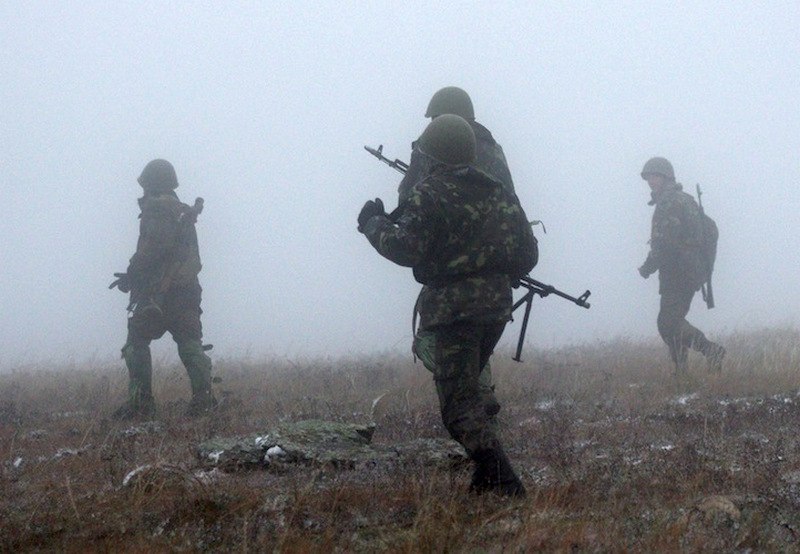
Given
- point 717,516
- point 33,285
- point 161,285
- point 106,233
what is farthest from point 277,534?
point 106,233

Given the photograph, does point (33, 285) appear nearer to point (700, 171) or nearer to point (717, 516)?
point (717, 516)

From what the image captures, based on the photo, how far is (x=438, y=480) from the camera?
5008 mm

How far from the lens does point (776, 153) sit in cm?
9169

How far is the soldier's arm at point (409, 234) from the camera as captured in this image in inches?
194

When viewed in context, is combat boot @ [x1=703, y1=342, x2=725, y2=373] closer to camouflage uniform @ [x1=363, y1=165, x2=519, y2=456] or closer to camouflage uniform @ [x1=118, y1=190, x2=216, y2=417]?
camouflage uniform @ [x1=118, y1=190, x2=216, y2=417]

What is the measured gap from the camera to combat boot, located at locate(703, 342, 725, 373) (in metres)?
9.91

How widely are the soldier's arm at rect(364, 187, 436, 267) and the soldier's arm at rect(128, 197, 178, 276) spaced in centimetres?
→ 494

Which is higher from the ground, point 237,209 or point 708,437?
point 237,209

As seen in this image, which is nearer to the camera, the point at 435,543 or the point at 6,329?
the point at 435,543

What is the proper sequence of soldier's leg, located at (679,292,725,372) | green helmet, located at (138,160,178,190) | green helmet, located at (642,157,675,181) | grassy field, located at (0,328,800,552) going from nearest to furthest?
1. grassy field, located at (0,328,800,552)
2. green helmet, located at (138,160,178,190)
3. soldier's leg, located at (679,292,725,372)
4. green helmet, located at (642,157,675,181)

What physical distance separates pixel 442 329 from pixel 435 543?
1.50 m

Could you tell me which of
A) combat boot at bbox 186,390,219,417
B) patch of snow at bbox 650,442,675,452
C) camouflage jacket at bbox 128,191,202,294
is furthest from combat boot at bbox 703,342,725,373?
camouflage jacket at bbox 128,191,202,294

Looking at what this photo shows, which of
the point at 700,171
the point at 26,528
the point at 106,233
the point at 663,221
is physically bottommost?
the point at 26,528

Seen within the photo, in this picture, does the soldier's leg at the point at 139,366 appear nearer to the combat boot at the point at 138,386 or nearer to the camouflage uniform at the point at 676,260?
the combat boot at the point at 138,386
